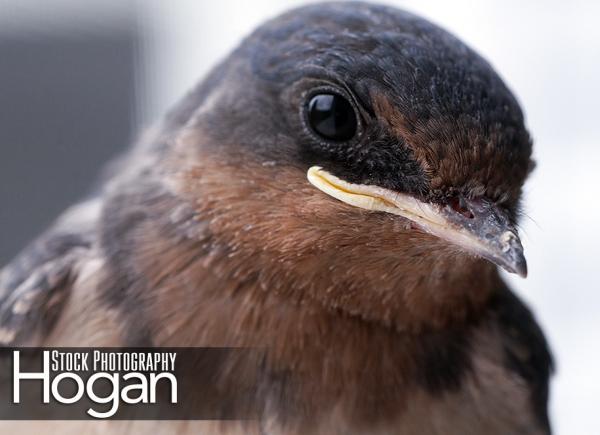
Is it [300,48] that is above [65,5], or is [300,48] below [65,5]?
above

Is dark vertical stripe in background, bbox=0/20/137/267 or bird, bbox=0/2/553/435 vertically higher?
bird, bbox=0/2/553/435

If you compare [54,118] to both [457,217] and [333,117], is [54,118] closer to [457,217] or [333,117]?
[333,117]

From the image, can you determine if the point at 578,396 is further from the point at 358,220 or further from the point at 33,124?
the point at 358,220

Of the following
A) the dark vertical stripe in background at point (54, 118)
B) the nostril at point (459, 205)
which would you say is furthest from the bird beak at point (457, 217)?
the dark vertical stripe in background at point (54, 118)

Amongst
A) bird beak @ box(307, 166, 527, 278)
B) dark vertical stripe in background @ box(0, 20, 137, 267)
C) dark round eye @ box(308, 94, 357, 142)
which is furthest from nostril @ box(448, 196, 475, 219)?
dark vertical stripe in background @ box(0, 20, 137, 267)

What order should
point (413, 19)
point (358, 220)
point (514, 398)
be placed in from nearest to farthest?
1. point (358, 220)
2. point (413, 19)
3. point (514, 398)

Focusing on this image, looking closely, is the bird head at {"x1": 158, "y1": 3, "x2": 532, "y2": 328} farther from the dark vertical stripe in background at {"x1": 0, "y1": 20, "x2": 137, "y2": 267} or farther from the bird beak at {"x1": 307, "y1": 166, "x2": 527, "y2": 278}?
the dark vertical stripe in background at {"x1": 0, "y1": 20, "x2": 137, "y2": 267}

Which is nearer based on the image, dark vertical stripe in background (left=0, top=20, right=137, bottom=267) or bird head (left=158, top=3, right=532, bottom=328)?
bird head (left=158, top=3, right=532, bottom=328)

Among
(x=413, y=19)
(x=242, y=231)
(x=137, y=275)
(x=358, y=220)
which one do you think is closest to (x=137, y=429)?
(x=137, y=275)
